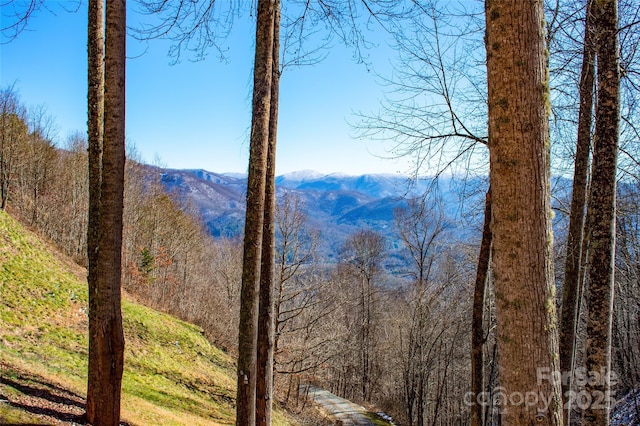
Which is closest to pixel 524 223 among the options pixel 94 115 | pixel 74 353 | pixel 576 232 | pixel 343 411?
pixel 576 232

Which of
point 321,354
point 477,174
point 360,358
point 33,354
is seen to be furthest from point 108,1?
point 360,358

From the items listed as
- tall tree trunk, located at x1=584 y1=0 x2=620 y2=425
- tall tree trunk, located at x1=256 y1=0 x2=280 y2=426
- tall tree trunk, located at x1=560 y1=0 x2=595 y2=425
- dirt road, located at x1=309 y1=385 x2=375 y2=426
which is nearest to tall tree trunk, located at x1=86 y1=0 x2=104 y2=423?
tall tree trunk, located at x1=256 y1=0 x2=280 y2=426

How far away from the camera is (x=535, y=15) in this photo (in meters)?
2.01

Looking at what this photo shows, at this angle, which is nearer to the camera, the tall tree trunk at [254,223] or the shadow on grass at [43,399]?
the tall tree trunk at [254,223]

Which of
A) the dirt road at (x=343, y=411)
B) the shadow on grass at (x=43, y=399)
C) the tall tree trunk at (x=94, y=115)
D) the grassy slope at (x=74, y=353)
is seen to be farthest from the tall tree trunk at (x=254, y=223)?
the dirt road at (x=343, y=411)

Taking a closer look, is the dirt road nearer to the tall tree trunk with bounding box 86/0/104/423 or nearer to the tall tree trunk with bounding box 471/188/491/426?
the tall tree trunk with bounding box 471/188/491/426

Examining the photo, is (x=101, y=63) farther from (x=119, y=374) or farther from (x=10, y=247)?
(x=10, y=247)

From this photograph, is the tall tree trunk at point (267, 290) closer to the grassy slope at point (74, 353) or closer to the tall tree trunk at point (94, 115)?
the tall tree trunk at point (94, 115)

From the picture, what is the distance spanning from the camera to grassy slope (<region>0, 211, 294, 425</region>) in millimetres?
Result: 6193

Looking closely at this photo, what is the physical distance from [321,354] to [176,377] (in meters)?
4.58

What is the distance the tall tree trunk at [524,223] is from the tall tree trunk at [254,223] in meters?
2.60

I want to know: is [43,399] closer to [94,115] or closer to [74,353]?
[94,115]

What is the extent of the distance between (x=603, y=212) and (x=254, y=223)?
3.57 metres

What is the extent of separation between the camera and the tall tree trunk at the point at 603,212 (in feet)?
12.9
